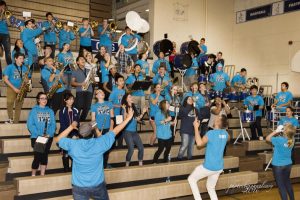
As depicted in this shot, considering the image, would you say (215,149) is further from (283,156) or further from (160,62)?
(160,62)

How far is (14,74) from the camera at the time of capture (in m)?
7.03

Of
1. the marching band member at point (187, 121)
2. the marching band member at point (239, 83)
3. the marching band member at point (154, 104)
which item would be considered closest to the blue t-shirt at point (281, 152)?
the marching band member at point (187, 121)

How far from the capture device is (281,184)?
573 centimetres

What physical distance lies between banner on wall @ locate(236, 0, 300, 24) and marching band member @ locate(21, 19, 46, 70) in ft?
29.3

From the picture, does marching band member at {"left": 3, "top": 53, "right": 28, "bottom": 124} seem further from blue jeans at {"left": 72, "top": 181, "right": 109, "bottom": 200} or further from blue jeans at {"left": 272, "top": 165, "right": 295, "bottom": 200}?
blue jeans at {"left": 272, "top": 165, "right": 295, "bottom": 200}

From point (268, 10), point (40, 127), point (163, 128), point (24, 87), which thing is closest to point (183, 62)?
point (163, 128)

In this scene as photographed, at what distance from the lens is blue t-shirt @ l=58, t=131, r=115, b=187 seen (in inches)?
167

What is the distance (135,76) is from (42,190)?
3766mm

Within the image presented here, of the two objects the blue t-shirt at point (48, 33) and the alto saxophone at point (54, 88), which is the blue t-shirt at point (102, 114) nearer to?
the alto saxophone at point (54, 88)

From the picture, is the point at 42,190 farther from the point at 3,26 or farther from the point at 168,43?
the point at 168,43

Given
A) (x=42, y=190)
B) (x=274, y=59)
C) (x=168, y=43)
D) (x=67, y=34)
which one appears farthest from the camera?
(x=274, y=59)

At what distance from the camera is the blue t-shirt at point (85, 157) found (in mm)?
4234

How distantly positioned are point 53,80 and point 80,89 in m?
0.56

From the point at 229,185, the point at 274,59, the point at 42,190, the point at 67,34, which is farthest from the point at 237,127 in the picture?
the point at 42,190
